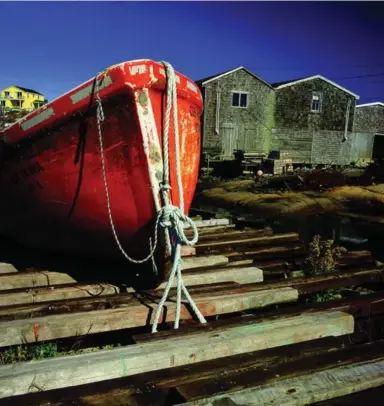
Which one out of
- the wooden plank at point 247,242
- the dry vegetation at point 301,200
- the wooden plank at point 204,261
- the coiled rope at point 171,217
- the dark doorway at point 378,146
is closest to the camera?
the coiled rope at point 171,217

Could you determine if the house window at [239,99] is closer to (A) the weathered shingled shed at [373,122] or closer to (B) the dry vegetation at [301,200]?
(B) the dry vegetation at [301,200]

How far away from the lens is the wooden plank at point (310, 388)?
7.22 feet

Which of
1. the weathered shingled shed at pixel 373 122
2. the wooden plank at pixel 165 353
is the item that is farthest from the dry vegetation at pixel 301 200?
the weathered shingled shed at pixel 373 122

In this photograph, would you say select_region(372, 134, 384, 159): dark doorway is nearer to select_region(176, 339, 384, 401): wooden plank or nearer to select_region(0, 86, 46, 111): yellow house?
select_region(176, 339, 384, 401): wooden plank

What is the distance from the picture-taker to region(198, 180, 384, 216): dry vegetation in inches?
549

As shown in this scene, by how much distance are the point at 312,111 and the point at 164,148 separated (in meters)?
27.4

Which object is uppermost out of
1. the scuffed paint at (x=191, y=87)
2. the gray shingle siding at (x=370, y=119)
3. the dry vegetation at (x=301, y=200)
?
the gray shingle siding at (x=370, y=119)

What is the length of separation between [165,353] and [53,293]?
1678mm

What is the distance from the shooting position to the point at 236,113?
86.0 feet

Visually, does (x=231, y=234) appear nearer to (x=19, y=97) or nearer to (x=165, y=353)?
(x=165, y=353)

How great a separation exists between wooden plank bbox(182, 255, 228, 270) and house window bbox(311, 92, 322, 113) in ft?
86.2

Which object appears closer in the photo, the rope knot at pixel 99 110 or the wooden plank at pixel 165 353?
the wooden plank at pixel 165 353

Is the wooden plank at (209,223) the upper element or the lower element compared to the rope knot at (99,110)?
lower

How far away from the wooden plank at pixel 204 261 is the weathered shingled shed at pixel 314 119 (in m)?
24.2
